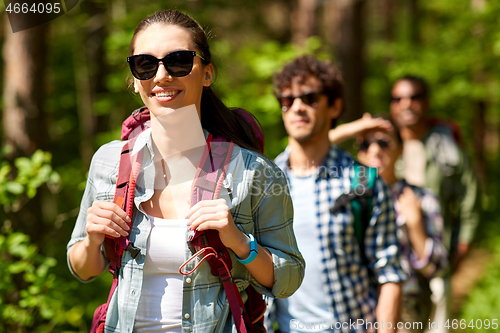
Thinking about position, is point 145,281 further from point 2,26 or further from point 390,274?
point 2,26

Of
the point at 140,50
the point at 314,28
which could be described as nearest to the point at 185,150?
the point at 140,50

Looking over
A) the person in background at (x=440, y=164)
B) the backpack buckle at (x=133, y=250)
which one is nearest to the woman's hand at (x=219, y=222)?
the backpack buckle at (x=133, y=250)

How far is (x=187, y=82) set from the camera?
1.73 metres

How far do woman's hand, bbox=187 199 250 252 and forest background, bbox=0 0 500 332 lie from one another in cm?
75

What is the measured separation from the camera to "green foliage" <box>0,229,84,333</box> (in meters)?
2.90

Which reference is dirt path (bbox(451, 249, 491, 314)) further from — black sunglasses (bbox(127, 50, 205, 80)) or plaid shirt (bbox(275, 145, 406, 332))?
black sunglasses (bbox(127, 50, 205, 80))

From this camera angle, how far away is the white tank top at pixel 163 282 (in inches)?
65.4

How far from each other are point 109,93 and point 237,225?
571 cm

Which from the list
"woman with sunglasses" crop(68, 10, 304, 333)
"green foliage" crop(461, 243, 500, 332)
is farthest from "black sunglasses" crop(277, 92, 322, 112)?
"green foliage" crop(461, 243, 500, 332)

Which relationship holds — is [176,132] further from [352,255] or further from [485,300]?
[485,300]

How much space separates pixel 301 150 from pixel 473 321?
13.3ft

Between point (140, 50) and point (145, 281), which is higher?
point (140, 50)

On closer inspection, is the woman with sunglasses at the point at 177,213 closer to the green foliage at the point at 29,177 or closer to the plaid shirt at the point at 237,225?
the plaid shirt at the point at 237,225

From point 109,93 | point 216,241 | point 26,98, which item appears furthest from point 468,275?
point 216,241
